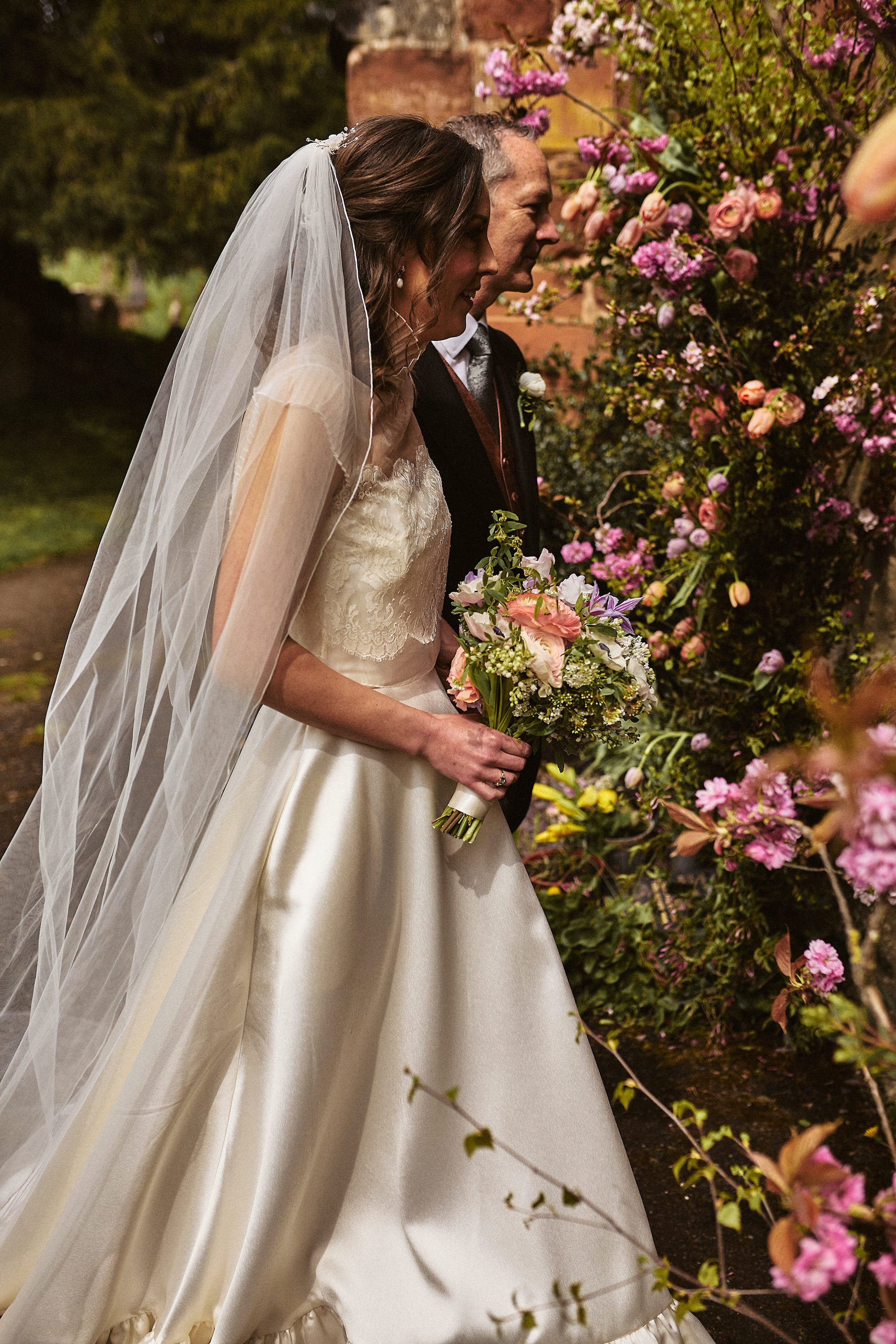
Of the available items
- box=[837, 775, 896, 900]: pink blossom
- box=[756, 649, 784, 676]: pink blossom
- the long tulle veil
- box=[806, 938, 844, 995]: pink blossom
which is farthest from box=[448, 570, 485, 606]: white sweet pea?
box=[756, 649, 784, 676]: pink blossom

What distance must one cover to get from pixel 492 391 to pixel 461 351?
147 mm

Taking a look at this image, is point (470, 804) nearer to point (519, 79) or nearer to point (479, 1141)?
point (479, 1141)

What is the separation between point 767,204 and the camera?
2.64 m

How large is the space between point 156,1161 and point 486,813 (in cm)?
81

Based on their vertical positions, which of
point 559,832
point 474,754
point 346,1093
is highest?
point 474,754

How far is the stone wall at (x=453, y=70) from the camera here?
4.65 metres

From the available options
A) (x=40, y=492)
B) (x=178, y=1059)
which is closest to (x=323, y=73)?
(x=40, y=492)

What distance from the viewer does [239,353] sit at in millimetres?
1823

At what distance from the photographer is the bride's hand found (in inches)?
74.4

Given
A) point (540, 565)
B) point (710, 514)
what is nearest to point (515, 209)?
point (710, 514)

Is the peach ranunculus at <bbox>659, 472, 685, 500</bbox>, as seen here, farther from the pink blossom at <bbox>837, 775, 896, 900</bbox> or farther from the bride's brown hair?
the pink blossom at <bbox>837, 775, 896, 900</bbox>

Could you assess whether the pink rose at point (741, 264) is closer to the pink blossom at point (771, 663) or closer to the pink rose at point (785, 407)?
the pink rose at point (785, 407)

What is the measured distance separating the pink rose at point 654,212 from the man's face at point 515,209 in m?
0.23

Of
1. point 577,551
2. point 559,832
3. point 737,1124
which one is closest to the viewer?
point 737,1124
